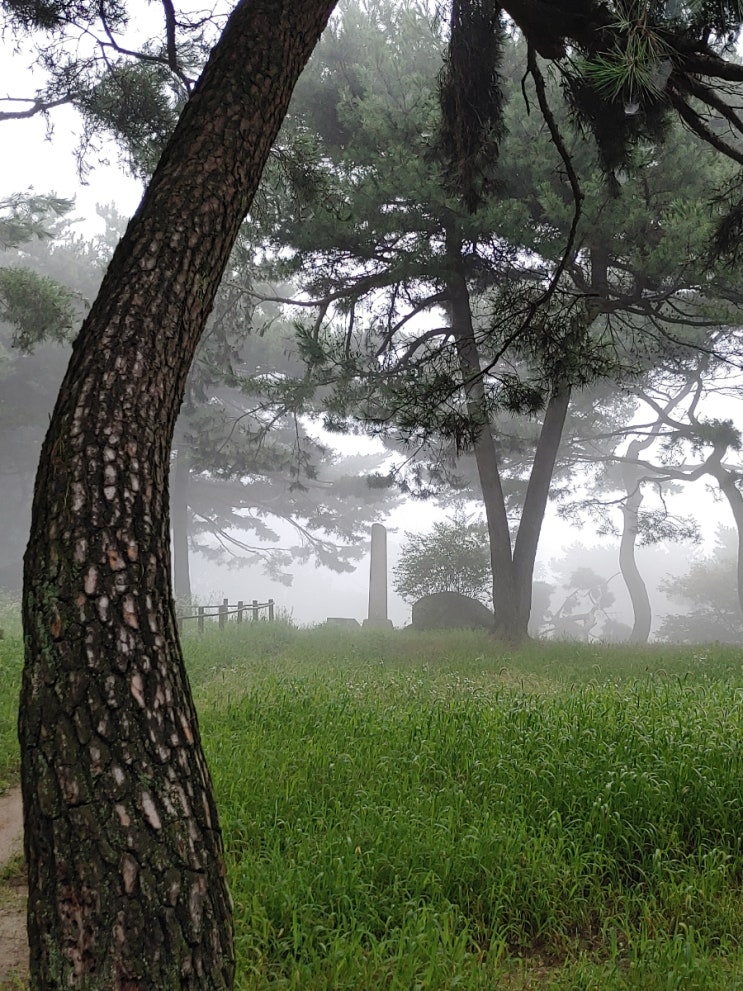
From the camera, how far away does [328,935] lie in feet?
9.86

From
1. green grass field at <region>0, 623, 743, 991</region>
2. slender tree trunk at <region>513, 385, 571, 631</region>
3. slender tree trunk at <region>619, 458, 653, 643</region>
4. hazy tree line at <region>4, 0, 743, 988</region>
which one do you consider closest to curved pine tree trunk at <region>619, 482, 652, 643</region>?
slender tree trunk at <region>619, 458, 653, 643</region>

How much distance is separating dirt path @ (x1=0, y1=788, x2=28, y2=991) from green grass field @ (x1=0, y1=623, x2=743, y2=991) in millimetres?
831

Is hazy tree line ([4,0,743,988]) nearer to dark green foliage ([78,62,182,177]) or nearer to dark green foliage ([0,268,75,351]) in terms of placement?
dark green foliage ([78,62,182,177])

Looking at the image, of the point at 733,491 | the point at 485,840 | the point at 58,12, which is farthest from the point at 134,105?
the point at 733,491

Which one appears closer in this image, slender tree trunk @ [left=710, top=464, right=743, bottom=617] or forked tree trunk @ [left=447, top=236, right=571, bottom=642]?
forked tree trunk @ [left=447, top=236, right=571, bottom=642]

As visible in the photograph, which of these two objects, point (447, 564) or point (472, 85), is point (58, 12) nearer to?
point (472, 85)

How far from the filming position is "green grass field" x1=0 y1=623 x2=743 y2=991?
2.85 m

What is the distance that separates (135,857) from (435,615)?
653 inches

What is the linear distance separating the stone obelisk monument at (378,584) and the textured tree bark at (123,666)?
20.3 meters

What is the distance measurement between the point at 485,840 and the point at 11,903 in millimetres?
2420

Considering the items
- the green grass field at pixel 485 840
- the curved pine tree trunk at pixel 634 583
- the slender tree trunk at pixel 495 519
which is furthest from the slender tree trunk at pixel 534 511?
the curved pine tree trunk at pixel 634 583

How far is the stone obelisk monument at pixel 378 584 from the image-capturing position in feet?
75.5

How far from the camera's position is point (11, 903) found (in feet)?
12.0

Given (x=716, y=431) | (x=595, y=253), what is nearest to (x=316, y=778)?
(x=595, y=253)
